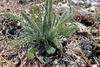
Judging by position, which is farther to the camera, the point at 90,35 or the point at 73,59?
the point at 90,35

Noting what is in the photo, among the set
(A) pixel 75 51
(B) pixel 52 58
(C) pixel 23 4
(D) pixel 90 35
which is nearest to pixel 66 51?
(A) pixel 75 51

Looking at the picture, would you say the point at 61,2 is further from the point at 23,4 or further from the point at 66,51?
the point at 66,51

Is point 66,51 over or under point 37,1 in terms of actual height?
under

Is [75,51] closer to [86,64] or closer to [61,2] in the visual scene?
[86,64]

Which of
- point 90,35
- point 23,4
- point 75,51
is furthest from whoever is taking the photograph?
point 23,4

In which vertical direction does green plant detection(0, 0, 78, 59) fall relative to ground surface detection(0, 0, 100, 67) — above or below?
above

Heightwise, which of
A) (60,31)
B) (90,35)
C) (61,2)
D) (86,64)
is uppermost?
(61,2)

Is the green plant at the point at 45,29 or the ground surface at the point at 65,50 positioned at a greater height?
the green plant at the point at 45,29

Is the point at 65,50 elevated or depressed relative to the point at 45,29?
depressed

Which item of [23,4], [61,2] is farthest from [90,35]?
[23,4]

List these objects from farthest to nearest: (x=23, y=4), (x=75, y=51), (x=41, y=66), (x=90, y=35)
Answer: (x=23, y=4)
(x=90, y=35)
(x=75, y=51)
(x=41, y=66)
